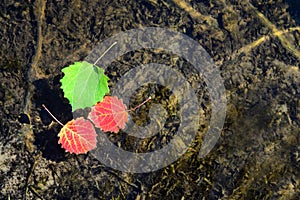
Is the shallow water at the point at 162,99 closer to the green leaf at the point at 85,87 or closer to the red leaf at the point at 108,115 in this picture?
the red leaf at the point at 108,115

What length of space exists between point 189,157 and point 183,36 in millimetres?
862

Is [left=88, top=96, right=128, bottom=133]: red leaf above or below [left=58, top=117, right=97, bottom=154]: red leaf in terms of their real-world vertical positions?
above

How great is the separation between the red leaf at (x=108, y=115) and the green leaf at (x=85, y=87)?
0.15 meters

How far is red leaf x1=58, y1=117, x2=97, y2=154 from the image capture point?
112 inches

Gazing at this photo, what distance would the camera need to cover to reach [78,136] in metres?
2.84

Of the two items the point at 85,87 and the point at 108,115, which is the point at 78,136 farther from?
the point at 85,87

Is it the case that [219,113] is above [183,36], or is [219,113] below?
below

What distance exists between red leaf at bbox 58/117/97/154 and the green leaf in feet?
0.50

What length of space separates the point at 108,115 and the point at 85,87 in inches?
12.0

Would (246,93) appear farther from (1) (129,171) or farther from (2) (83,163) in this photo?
(2) (83,163)

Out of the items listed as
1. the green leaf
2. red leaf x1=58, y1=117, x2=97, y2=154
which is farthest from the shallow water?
the green leaf

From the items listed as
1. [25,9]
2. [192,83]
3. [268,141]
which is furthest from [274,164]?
[25,9]

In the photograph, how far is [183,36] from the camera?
117 inches

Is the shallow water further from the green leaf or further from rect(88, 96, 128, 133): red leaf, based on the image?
the green leaf
